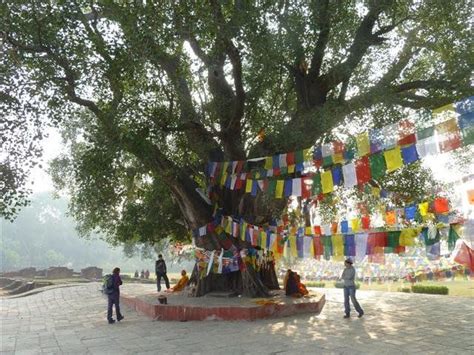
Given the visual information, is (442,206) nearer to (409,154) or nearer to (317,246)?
(409,154)

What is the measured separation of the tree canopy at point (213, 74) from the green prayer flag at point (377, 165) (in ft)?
7.55

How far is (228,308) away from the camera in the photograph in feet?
35.8

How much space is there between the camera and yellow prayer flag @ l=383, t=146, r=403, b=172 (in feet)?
28.6

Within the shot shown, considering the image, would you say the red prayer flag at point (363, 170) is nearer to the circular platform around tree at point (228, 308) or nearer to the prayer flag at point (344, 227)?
the prayer flag at point (344, 227)

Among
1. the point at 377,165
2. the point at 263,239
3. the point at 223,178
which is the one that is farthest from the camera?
the point at 223,178

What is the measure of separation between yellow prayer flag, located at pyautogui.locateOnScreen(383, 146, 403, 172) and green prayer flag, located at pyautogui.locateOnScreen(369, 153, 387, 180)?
21cm

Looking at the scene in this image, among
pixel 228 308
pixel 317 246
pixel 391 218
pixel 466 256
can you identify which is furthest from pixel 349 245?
pixel 228 308

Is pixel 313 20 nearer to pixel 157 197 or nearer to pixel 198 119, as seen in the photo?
pixel 198 119

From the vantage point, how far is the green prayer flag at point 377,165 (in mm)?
9102

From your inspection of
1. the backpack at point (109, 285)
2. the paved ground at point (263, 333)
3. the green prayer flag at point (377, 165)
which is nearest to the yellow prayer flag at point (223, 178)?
the backpack at point (109, 285)

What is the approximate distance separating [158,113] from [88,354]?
6.74m

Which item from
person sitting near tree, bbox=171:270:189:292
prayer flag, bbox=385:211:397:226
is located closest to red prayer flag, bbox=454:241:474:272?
prayer flag, bbox=385:211:397:226

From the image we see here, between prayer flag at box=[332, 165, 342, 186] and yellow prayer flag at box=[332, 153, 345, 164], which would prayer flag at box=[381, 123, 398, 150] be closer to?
prayer flag at box=[332, 165, 342, 186]

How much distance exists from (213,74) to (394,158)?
691 centimetres
